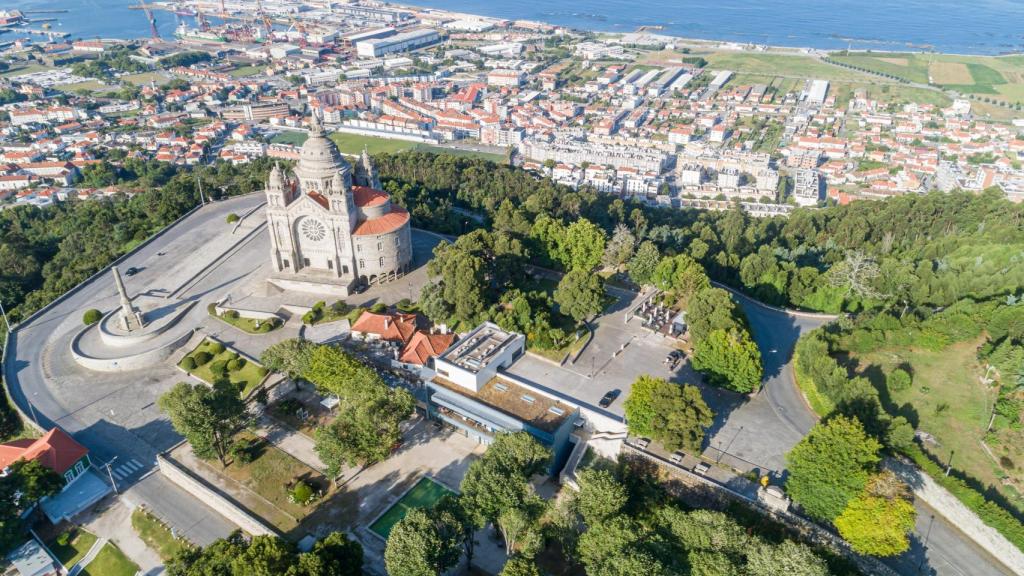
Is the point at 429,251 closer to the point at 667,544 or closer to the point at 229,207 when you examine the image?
the point at 229,207

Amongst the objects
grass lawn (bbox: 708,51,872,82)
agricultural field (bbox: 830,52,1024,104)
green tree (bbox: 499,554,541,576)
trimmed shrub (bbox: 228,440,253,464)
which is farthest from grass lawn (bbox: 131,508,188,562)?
agricultural field (bbox: 830,52,1024,104)

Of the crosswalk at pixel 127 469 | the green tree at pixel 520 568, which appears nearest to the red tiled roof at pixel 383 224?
the crosswalk at pixel 127 469

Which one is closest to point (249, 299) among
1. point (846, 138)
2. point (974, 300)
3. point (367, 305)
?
point (367, 305)

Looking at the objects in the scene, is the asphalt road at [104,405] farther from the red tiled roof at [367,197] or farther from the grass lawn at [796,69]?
the grass lawn at [796,69]

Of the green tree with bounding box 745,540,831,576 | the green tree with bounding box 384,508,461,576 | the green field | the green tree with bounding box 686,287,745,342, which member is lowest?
the green field

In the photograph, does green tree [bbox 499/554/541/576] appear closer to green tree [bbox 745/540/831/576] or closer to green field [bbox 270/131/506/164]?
green tree [bbox 745/540/831/576]

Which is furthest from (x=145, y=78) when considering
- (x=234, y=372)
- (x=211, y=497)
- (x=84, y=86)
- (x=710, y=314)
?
(x=710, y=314)

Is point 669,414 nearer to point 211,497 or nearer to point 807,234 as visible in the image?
point 211,497
